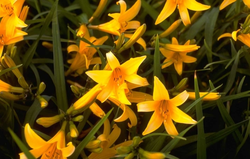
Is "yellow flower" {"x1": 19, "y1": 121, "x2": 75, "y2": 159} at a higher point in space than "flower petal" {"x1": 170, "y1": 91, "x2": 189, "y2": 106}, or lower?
lower

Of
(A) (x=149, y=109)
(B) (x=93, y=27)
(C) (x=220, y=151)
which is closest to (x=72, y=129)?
(A) (x=149, y=109)

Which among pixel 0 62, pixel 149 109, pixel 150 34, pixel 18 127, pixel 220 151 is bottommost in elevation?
pixel 220 151

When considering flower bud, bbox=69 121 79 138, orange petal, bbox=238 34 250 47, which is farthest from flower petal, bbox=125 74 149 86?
orange petal, bbox=238 34 250 47

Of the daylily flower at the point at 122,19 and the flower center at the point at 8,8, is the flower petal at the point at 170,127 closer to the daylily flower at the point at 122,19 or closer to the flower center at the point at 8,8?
the daylily flower at the point at 122,19

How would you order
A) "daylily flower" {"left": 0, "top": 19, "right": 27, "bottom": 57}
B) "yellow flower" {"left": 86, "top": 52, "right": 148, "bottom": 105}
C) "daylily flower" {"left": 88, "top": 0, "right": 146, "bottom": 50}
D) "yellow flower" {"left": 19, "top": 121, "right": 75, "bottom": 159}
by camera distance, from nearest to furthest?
"yellow flower" {"left": 19, "top": 121, "right": 75, "bottom": 159}
"yellow flower" {"left": 86, "top": 52, "right": 148, "bottom": 105}
"daylily flower" {"left": 0, "top": 19, "right": 27, "bottom": 57}
"daylily flower" {"left": 88, "top": 0, "right": 146, "bottom": 50}

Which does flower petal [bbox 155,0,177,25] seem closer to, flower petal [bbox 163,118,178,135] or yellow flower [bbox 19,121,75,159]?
flower petal [bbox 163,118,178,135]

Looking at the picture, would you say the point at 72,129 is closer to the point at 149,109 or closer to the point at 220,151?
the point at 149,109
